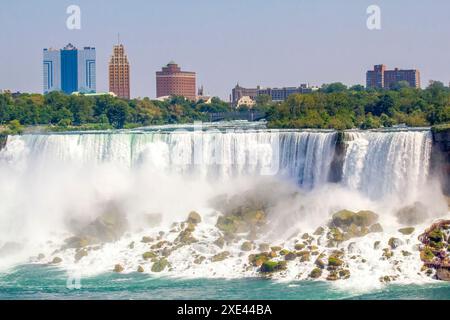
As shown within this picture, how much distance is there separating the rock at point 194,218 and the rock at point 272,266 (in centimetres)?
528

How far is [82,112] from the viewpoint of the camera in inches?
2371

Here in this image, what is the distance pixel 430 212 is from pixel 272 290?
20.9ft

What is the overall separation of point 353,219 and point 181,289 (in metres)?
6.07

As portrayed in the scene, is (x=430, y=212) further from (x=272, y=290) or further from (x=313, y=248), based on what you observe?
(x=272, y=290)

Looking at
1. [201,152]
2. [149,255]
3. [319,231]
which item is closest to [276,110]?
[201,152]

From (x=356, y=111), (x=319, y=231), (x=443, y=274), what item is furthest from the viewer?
(x=356, y=111)

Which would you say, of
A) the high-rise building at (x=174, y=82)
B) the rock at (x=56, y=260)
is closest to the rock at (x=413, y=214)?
the rock at (x=56, y=260)

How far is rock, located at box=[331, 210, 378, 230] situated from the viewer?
26.9 meters

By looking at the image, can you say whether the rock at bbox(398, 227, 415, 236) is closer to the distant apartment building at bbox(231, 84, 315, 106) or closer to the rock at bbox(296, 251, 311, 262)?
the rock at bbox(296, 251, 311, 262)

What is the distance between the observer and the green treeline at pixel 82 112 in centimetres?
5731

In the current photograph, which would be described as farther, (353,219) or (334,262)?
(353,219)

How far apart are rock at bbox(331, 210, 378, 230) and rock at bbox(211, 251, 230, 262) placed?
335 cm

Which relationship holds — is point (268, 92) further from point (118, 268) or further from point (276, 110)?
point (118, 268)
